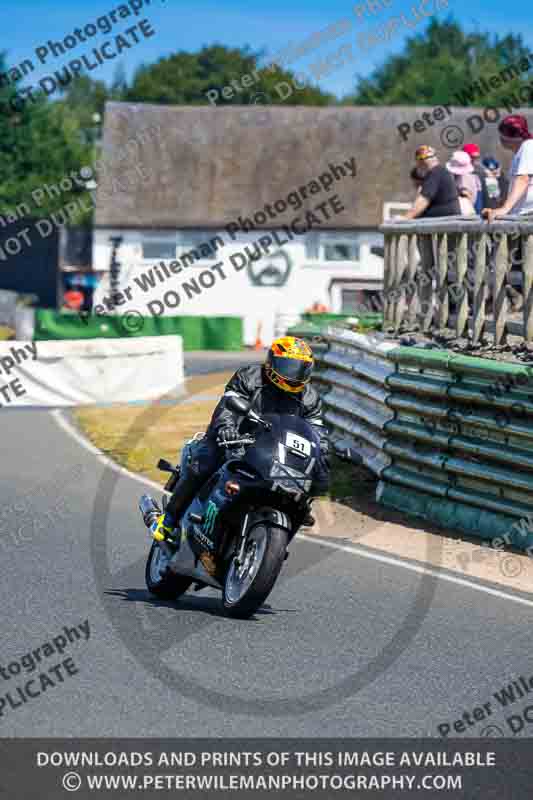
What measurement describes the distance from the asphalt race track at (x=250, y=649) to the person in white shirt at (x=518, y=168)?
3.33 meters

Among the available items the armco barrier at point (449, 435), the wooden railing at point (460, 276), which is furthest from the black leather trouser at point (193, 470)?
the wooden railing at point (460, 276)

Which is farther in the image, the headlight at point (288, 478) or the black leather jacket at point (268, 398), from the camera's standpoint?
the black leather jacket at point (268, 398)

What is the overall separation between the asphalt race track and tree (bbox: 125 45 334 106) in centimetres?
7774

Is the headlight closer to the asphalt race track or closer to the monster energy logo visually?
the monster energy logo

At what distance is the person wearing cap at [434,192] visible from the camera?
15.2 m

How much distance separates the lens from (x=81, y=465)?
1684cm

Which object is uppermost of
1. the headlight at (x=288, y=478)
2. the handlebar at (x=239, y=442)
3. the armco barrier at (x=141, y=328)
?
the handlebar at (x=239, y=442)

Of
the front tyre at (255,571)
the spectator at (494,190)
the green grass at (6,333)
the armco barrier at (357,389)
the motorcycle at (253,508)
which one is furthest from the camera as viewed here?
the green grass at (6,333)

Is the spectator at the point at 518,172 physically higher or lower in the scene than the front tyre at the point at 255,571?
higher

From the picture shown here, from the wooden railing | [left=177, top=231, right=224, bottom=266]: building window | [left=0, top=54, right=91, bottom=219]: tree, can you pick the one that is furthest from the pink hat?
[left=0, top=54, right=91, bottom=219]: tree

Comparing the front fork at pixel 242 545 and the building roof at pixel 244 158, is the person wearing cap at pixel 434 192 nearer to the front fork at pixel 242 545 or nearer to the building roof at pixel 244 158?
the front fork at pixel 242 545
